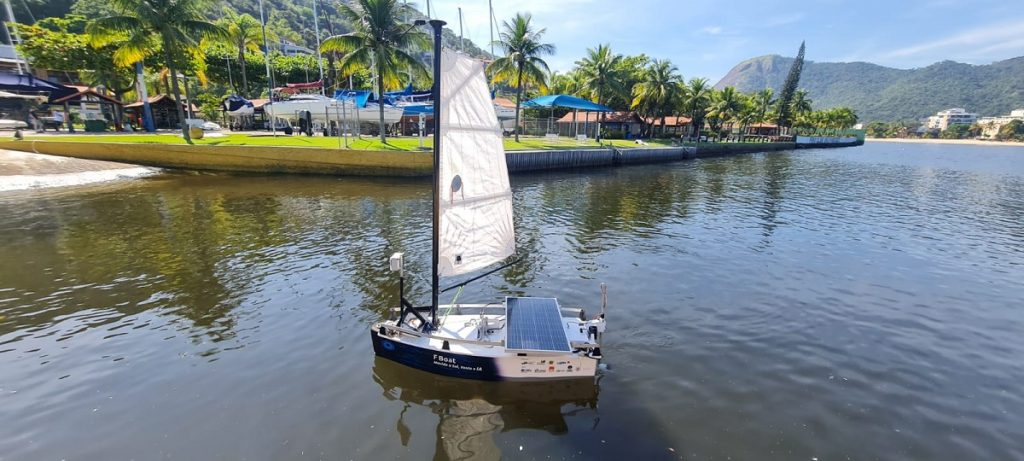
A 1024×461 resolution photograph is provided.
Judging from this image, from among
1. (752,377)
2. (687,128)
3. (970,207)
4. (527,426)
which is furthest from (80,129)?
(687,128)

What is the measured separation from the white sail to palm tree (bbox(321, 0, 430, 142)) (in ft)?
123

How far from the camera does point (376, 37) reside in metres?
44.7

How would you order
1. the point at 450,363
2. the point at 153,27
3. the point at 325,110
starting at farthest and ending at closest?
the point at 325,110
the point at 153,27
the point at 450,363

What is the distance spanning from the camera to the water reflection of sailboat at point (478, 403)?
31.1ft

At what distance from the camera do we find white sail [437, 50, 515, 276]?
35.4ft

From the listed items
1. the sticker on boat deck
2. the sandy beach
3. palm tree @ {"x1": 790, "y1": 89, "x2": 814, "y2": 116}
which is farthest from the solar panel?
palm tree @ {"x1": 790, "y1": 89, "x2": 814, "y2": 116}

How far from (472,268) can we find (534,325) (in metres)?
2.46

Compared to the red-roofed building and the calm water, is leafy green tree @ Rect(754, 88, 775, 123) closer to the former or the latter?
the calm water

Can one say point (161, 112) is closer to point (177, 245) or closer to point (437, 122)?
point (177, 245)

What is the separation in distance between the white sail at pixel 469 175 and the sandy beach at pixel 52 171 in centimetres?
4430

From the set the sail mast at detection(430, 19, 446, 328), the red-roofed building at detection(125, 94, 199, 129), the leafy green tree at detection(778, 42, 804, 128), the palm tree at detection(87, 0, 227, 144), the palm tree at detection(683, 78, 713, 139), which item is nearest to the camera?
the sail mast at detection(430, 19, 446, 328)

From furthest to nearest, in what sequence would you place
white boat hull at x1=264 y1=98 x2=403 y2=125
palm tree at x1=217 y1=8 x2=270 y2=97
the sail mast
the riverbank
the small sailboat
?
palm tree at x1=217 y1=8 x2=270 y2=97
white boat hull at x1=264 y1=98 x2=403 y2=125
the riverbank
the small sailboat
the sail mast

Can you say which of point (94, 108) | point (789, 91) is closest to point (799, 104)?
point (789, 91)

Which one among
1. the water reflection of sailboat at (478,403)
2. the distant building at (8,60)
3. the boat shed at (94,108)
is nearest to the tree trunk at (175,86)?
the boat shed at (94,108)
